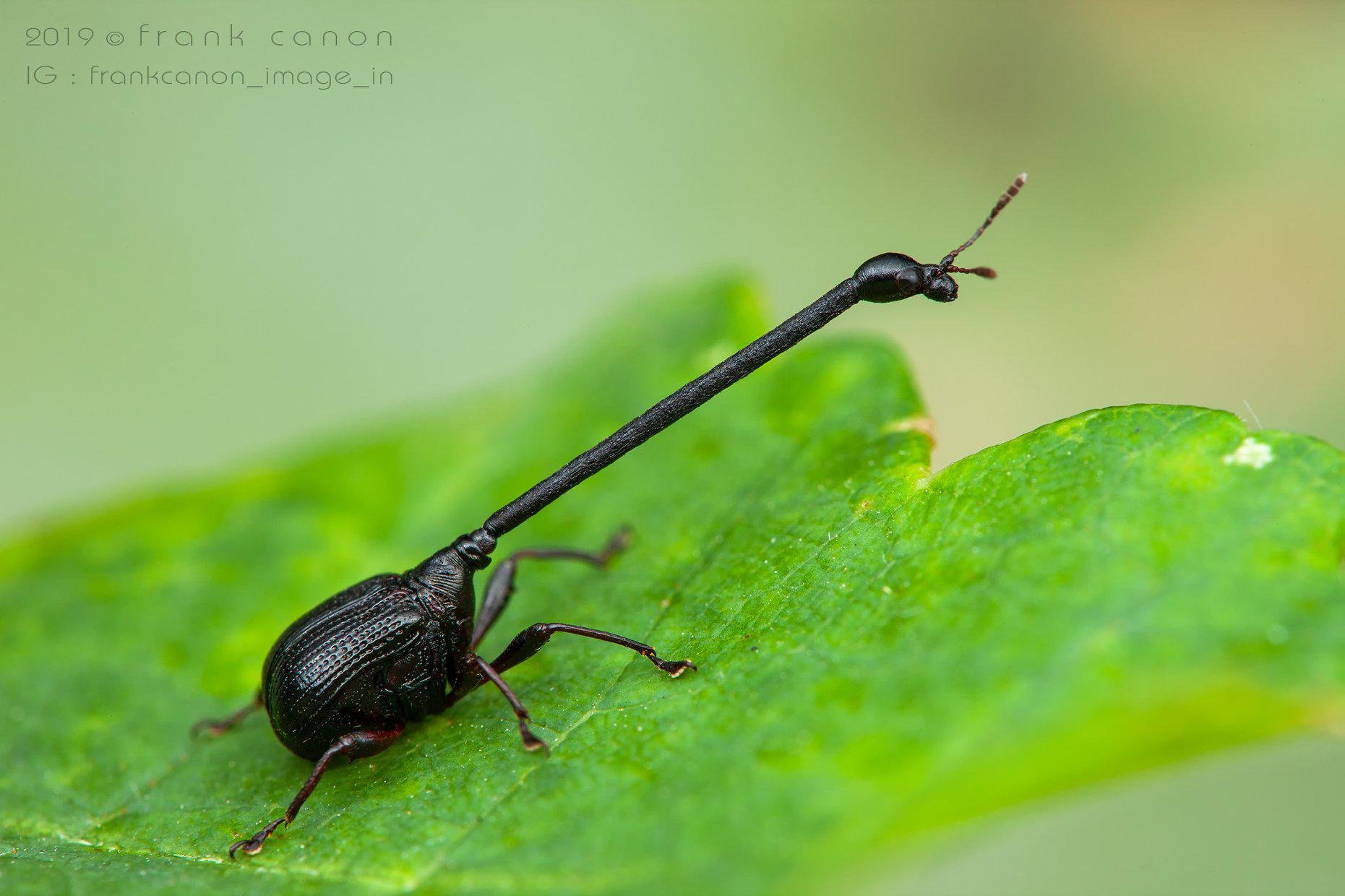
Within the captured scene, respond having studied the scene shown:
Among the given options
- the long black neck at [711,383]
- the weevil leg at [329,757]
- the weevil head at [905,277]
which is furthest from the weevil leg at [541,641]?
the weevil head at [905,277]

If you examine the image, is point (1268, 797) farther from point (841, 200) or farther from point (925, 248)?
point (841, 200)

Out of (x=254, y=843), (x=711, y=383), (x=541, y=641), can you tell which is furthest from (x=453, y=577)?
(x=711, y=383)

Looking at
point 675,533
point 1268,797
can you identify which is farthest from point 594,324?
point 1268,797

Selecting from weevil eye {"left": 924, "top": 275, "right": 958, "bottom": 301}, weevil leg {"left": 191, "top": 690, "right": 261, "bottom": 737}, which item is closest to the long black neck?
weevil eye {"left": 924, "top": 275, "right": 958, "bottom": 301}

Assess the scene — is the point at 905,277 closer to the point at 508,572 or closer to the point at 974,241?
the point at 974,241

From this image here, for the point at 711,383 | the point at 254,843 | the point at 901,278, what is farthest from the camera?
the point at 711,383

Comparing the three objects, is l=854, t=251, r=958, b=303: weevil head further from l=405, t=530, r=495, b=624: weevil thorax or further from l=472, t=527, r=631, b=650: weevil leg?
l=405, t=530, r=495, b=624: weevil thorax

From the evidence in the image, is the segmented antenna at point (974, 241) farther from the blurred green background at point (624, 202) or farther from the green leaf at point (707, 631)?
the blurred green background at point (624, 202)
